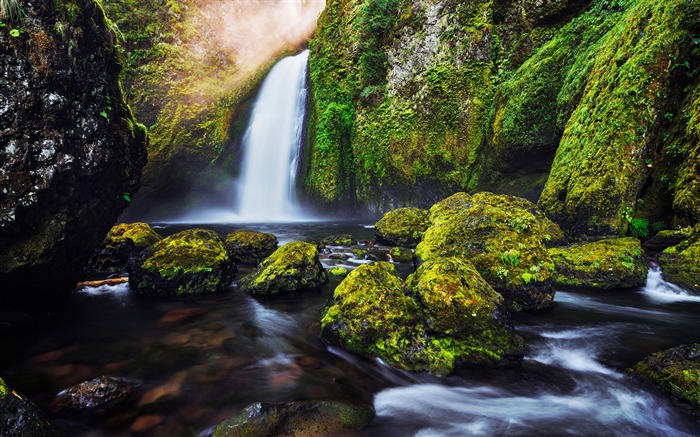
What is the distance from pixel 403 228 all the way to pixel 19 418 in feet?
29.4

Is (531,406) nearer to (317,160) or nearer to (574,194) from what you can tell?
(574,194)

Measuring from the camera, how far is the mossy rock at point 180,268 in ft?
19.5

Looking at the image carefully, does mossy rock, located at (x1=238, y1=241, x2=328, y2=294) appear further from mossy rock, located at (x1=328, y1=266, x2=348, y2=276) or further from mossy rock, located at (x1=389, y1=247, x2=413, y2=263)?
mossy rock, located at (x1=389, y1=247, x2=413, y2=263)

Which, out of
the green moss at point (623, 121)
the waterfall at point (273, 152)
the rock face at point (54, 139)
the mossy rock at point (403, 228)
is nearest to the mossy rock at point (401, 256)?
the mossy rock at point (403, 228)

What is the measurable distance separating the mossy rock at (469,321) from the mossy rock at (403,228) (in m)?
5.92

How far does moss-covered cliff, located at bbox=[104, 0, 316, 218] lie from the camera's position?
19.9 meters

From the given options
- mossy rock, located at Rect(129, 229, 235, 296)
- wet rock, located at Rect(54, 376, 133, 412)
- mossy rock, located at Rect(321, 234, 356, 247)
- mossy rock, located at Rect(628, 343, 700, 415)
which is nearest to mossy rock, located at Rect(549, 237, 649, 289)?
mossy rock, located at Rect(628, 343, 700, 415)

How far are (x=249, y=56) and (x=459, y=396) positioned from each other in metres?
27.7

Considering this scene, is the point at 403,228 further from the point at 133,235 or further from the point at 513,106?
the point at 133,235

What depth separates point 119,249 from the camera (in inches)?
309

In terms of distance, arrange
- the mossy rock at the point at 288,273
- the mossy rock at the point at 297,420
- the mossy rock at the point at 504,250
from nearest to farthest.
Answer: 1. the mossy rock at the point at 297,420
2. the mossy rock at the point at 504,250
3. the mossy rock at the point at 288,273

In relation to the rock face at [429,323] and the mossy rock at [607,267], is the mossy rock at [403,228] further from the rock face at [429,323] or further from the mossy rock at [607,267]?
the rock face at [429,323]

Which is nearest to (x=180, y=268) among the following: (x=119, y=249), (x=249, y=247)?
(x=249, y=247)

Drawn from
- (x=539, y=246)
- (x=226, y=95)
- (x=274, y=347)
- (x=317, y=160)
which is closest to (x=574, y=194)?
(x=539, y=246)
